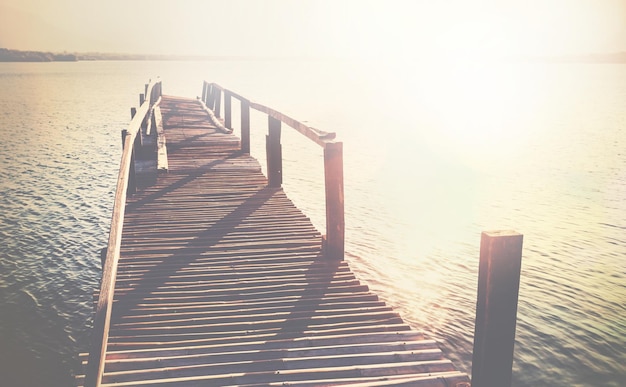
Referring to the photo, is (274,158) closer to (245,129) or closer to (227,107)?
(245,129)

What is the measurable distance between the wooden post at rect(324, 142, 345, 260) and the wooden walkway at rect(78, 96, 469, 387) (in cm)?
18

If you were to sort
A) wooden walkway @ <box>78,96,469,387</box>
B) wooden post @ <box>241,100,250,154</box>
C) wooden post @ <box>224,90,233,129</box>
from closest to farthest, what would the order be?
wooden walkway @ <box>78,96,469,387</box> → wooden post @ <box>241,100,250,154</box> → wooden post @ <box>224,90,233,129</box>

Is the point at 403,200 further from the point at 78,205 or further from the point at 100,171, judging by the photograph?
the point at 100,171

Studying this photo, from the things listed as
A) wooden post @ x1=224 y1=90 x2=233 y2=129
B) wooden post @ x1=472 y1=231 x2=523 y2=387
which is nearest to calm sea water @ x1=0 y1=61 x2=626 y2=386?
wooden post @ x1=224 y1=90 x2=233 y2=129

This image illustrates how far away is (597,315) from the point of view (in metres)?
9.39

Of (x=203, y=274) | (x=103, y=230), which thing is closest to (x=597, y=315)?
(x=203, y=274)

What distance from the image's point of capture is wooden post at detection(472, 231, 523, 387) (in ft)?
11.6

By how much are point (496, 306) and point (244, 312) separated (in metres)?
2.44

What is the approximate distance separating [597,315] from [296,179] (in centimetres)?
1221

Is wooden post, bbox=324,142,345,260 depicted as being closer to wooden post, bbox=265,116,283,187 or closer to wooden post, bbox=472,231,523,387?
wooden post, bbox=472,231,523,387

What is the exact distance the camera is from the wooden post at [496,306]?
3551mm

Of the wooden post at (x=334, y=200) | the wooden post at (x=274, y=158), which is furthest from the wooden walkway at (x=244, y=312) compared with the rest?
the wooden post at (x=274, y=158)

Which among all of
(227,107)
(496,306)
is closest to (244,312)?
(496,306)

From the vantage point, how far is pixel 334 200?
6625 millimetres
